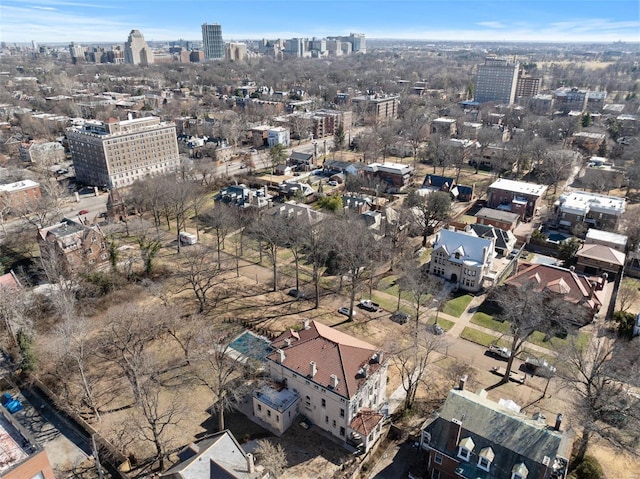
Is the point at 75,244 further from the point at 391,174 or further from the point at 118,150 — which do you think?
the point at 391,174

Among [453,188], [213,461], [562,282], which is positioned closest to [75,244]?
[213,461]

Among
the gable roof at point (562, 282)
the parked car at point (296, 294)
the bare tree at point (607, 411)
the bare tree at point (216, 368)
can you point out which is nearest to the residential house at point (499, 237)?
A: the gable roof at point (562, 282)

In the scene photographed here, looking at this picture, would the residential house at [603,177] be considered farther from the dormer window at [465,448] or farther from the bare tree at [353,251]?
the dormer window at [465,448]

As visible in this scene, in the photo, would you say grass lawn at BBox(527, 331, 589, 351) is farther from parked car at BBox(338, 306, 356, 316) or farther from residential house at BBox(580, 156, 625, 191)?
residential house at BBox(580, 156, 625, 191)

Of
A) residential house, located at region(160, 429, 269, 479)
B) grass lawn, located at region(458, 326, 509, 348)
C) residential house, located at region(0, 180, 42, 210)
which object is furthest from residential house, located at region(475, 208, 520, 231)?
residential house, located at region(0, 180, 42, 210)

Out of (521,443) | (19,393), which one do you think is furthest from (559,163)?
(19,393)

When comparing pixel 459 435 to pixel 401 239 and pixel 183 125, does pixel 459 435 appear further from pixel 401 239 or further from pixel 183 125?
pixel 183 125

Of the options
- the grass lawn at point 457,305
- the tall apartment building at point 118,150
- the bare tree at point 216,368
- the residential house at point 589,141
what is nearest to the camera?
the bare tree at point 216,368

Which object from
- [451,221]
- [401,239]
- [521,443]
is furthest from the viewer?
[451,221]
